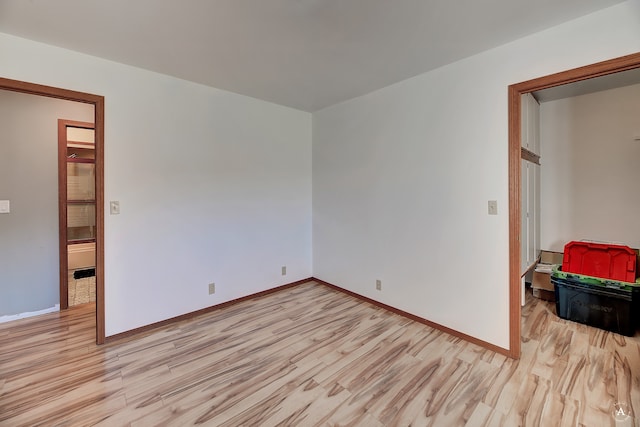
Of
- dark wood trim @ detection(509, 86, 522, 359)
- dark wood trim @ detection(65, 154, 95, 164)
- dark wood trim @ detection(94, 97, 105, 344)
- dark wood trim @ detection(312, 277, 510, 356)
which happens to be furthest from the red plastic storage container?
dark wood trim @ detection(65, 154, 95, 164)

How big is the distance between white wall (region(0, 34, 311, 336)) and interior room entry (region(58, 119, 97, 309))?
116cm

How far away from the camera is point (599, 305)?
8.93 ft

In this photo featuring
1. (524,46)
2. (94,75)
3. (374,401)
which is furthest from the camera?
(94,75)

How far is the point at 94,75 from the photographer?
95.4 inches

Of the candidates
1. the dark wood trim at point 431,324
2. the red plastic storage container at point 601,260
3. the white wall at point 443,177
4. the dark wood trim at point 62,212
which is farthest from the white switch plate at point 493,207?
the dark wood trim at point 62,212

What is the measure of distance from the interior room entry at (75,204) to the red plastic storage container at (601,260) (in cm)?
550

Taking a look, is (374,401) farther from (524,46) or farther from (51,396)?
(524,46)

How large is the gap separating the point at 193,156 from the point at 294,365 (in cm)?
232

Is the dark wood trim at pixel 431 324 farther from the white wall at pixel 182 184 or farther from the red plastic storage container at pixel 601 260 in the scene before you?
the red plastic storage container at pixel 601 260

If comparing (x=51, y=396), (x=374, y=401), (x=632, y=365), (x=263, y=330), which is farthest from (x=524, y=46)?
(x=51, y=396)

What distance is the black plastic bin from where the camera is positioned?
257 cm

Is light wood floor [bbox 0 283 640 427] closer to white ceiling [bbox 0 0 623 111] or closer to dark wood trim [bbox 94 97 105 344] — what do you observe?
dark wood trim [bbox 94 97 105 344]

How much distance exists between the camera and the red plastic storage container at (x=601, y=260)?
2.72 m

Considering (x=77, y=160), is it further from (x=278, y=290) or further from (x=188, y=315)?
(x=278, y=290)
